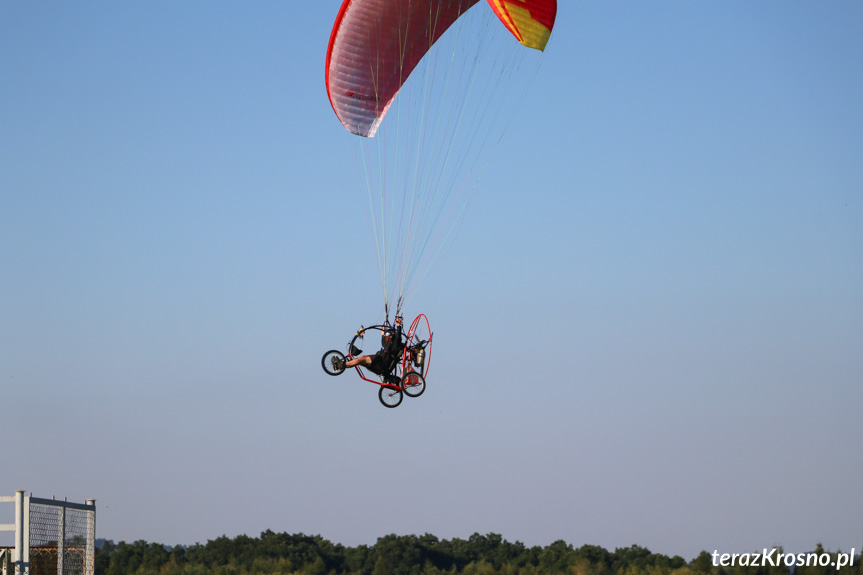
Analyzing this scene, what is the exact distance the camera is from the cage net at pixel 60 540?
12.9 meters

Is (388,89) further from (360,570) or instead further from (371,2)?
(360,570)

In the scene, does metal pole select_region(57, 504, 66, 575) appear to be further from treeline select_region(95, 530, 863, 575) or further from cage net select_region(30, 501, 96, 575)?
treeline select_region(95, 530, 863, 575)

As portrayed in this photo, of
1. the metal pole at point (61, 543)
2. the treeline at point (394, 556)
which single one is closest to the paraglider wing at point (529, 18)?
the metal pole at point (61, 543)

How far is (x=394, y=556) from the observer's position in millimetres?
55438

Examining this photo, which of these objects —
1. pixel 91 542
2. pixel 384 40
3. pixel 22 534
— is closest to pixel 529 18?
pixel 384 40

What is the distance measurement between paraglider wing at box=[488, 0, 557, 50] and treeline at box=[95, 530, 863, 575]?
89.9 feet

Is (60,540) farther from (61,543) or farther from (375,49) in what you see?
(375,49)

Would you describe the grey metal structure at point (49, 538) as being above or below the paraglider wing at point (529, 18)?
below

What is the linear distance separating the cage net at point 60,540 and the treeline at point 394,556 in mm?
29748

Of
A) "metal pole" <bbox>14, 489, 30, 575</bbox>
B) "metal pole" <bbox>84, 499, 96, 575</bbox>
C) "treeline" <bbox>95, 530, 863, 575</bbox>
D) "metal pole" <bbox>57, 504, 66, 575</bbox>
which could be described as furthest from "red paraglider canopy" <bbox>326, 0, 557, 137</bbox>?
"treeline" <bbox>95, 530, 863, 575</bbox>

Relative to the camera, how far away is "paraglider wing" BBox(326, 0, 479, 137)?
20392mm

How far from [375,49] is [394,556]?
1509 inches

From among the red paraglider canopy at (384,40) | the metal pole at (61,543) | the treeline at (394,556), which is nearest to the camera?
the metal pole at (61,543)

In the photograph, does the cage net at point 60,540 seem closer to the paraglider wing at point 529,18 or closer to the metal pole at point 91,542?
the metal pole at point 91,542
